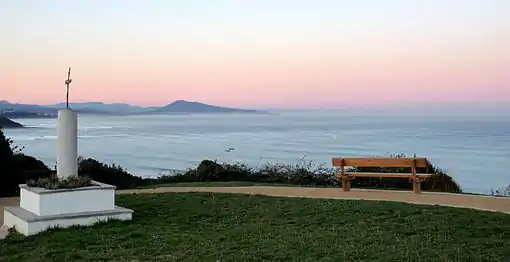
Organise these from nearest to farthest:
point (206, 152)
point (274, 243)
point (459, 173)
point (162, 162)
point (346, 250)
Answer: point (346, 250)
point (274, 243)
point (459, 173)
point (162, 162)
point (206, 152)

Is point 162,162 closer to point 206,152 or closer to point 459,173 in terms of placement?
point 206,152

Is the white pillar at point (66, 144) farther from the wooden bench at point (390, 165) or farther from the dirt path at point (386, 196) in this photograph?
the wooden bench at point (390, 165)

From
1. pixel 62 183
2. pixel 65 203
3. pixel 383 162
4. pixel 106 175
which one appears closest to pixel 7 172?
pixel 106 175

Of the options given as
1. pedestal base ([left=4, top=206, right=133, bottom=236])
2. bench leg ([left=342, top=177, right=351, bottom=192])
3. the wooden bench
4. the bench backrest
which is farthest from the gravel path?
pedestal base ([left=4, top=206, right=133, bottom=236])

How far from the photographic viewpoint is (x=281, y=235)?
24.4 ft

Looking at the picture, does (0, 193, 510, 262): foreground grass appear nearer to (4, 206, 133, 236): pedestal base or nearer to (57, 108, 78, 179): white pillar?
(4, 206, 133, 236): pedestal base

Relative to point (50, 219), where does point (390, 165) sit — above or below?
above

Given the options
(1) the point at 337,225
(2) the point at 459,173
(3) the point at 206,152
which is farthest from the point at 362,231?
(3) the point at 206,152

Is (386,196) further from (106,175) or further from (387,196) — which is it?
(106,175)

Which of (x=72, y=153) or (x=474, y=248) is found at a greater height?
(x=72, y=153)

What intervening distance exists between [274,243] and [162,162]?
29.8 metres

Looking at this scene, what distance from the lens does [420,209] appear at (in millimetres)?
9000

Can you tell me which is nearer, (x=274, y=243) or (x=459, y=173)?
(x=274, y=243)

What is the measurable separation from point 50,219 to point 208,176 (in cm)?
928
